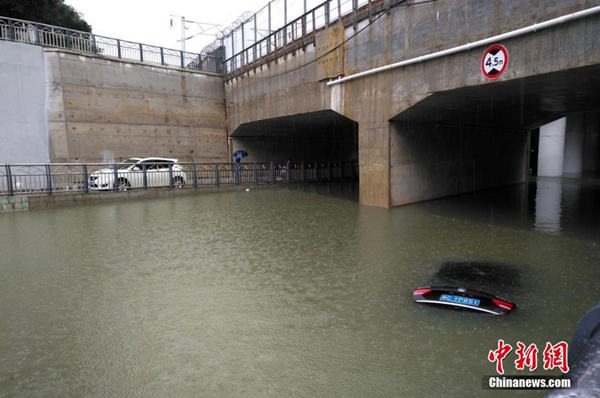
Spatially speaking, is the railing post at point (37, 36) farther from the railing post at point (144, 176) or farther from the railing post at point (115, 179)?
the railing post at point (144, 176)

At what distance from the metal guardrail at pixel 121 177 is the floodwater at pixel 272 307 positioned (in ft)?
17.1

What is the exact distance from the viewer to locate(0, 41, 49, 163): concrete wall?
55.4 ft

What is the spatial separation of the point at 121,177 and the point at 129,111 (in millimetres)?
6168

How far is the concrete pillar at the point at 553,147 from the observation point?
21.6 m

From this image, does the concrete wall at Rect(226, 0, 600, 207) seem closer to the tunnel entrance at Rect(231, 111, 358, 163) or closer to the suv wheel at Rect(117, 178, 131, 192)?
the tunnel entrance at Rect(231, 111, 358, 163)

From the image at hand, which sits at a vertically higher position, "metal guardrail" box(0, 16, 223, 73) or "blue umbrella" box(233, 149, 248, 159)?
"metal guardrail" box(0, 16, 223, 73)

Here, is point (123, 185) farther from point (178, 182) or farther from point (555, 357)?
point (555, 357)

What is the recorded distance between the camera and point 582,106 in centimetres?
1334

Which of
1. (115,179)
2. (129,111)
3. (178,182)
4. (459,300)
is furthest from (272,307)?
(129,111)

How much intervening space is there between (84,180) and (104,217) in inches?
160

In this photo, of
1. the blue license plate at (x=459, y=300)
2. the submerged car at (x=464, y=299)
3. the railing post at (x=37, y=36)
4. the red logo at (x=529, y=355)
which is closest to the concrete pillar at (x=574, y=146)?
the submerged car at (x=464, y=299)

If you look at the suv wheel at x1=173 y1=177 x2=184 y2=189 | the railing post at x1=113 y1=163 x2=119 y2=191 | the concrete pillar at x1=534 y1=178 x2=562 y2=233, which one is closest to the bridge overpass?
the concrete pillar at x1=534 y1=178 x2=562 y2=233

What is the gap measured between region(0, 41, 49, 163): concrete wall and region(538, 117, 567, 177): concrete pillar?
2661cm

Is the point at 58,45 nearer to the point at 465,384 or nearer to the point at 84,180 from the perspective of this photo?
the point at 84,180
